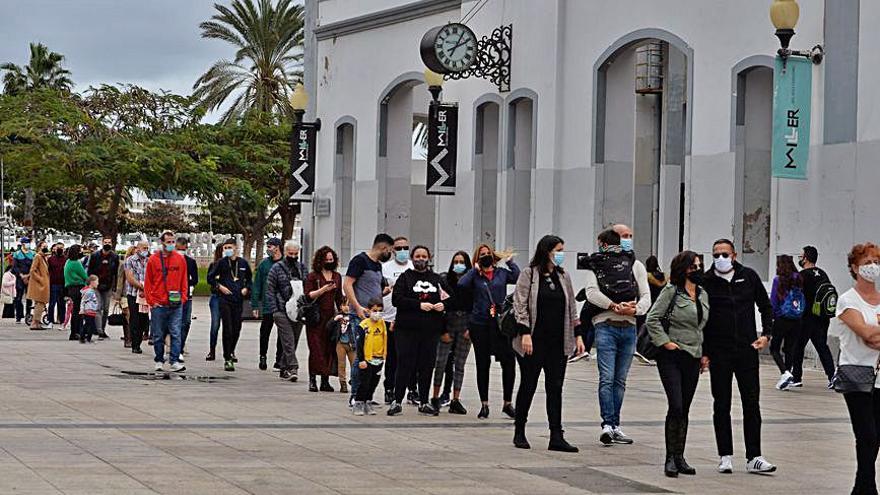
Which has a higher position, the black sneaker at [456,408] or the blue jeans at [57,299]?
the blue jeans at [57,299]

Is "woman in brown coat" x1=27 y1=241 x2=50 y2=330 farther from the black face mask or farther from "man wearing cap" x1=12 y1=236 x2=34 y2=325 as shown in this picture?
the black face mask

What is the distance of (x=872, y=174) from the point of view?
63.6 ft

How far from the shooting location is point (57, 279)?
95.2 ft

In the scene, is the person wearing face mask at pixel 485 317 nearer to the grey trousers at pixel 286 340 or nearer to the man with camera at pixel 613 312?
the man with camera at pixel 613 312

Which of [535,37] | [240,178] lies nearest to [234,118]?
[240,178]

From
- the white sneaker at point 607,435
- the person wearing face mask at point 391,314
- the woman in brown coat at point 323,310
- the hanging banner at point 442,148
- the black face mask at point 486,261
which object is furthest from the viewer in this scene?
the hanging banner at point 442,148

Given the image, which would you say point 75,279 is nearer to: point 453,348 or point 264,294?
point 264,294

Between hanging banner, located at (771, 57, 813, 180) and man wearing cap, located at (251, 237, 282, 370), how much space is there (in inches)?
265

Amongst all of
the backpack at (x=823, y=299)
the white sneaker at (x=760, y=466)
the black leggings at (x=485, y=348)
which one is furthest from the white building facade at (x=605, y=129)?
the white sneaker at (x=760, y=466)

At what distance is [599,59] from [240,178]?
1163 inches

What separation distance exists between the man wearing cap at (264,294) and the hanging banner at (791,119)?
6.73m

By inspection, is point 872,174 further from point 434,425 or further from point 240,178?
point 240,178

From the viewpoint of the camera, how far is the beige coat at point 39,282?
29297mm

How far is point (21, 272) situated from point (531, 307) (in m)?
21.6
